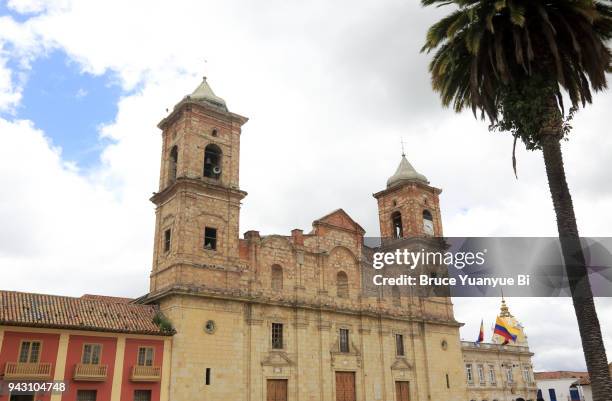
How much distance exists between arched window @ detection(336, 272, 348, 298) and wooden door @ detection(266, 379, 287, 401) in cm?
751

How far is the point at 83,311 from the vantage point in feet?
86.2

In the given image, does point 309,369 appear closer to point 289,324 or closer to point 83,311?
point 289,324

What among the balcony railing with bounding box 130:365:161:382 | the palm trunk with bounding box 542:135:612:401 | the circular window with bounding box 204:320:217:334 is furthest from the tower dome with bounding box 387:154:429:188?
the palm trunk with bounding box 542:135:612:401

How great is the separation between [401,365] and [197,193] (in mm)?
18195

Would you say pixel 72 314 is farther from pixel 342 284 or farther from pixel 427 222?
pixel 427 222

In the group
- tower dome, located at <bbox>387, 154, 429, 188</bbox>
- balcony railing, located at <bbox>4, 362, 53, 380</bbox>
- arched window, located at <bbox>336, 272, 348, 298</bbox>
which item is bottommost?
balcony railing, located at <bbox>4, 362, 53, 380</bbox>

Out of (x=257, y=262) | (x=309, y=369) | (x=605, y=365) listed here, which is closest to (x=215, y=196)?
(x=257, y=262)

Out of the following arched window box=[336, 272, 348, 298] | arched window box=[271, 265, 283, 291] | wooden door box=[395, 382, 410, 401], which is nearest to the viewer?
arched window box=[271, 265, 283, 291]

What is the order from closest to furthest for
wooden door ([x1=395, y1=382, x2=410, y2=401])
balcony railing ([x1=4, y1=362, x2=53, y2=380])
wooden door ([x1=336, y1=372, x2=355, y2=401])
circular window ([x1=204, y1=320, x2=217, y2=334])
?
1. balcony railing ([x1=4, y1=362, x2=53, y2=380])
2. circular window ([x1=204, y1=320, x2=217, y2=334])
3. wooden door ([x1=336, y1=372, x2=355, y2=401])
4. wooden door ([x1=395, y1=382, x2=410, y2=401])

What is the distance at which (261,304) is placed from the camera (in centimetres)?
3127

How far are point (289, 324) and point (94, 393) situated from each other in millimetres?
11667

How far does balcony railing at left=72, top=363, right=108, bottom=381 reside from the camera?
24.3 m

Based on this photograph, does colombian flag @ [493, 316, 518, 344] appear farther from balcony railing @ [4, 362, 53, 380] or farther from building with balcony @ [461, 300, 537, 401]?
balcony railing @ [4, 362, 53, 380]

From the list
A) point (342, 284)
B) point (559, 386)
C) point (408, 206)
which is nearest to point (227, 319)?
point (342, 284)
